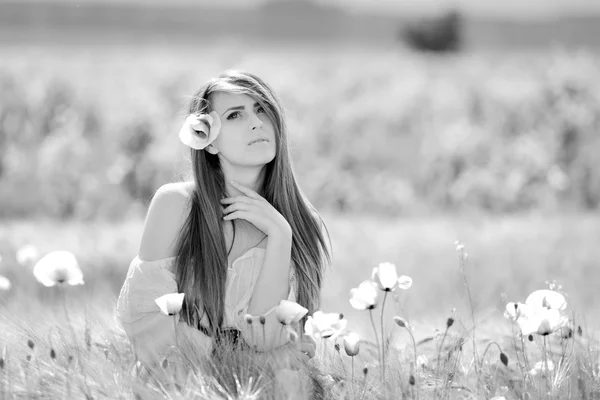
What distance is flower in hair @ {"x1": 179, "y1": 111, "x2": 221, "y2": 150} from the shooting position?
7.67 ft

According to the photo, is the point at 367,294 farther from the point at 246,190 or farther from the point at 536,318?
the point at 246,190

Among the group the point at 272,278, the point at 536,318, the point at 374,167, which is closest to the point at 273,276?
the point at 272,278

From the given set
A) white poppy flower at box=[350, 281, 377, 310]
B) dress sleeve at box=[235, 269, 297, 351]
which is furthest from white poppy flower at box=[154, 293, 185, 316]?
white poppy flower at box=[350, 281, 377, 310]

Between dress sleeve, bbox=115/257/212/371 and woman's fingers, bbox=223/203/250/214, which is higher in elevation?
woman's fingers, bbox=223/203/250/214

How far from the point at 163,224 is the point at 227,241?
0.21m

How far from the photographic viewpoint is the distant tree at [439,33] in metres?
31.7

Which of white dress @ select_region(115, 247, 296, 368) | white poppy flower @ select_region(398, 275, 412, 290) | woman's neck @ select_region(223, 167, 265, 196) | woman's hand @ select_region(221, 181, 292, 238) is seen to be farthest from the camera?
woman's neck @ select_region(223, 167, 265, 196)

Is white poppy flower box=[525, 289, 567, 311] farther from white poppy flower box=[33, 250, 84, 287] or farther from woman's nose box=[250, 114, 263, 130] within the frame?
white poppy flower box=[33, 250, 84, 287]

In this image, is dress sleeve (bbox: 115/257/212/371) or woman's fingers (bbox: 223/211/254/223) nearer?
dress sleeve (bbox: 115/257/212/371)

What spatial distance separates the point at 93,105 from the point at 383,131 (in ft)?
9.85

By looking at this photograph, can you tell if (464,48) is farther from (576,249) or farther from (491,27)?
(576,249)

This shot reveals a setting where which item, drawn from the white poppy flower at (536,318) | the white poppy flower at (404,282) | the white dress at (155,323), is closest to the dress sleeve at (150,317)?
the white dress at (155,323)

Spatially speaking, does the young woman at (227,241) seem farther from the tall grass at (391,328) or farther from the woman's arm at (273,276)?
the tall grass at (391,328)

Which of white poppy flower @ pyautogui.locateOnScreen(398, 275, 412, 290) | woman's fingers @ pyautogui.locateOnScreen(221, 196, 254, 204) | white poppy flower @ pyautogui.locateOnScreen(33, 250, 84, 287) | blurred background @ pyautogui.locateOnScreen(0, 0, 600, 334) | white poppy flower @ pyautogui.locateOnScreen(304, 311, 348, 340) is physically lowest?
white poppy flower @ pyautogui.locateOnScreen(304, 311, 348, 340)
